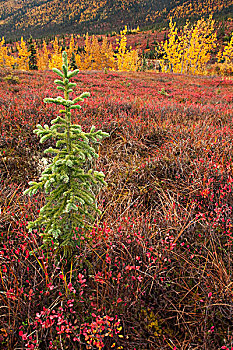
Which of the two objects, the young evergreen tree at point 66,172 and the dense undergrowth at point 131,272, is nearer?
the dense undergrowth at point 131,272

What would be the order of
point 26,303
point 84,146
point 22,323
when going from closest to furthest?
1. point 22,323
2. point 26,303
3. point 84,146

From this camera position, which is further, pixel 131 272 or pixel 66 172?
pixel 131 272

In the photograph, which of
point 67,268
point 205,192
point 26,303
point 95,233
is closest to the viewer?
point 26,303

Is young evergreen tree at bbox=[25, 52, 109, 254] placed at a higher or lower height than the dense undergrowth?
higher

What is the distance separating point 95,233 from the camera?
231 cm

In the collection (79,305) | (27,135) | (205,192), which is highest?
(27,135)

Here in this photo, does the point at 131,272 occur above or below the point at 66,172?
below

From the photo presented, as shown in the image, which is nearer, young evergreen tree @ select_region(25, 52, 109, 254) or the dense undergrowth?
the dense undergrowth

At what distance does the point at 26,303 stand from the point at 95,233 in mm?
946

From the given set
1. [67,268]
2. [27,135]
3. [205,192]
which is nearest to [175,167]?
[205,192]

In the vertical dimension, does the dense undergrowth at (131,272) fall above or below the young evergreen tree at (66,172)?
below

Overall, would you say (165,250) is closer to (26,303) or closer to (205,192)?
(205,192)

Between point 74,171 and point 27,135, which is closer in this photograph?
point 74,171

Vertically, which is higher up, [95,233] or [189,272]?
[95,233]
